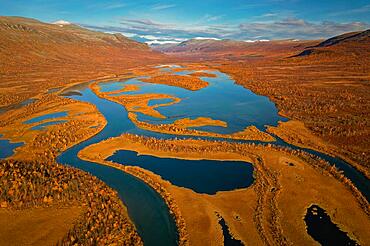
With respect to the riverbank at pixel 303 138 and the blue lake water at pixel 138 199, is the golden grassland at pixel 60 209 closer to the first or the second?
the blue lake water at pixel 138 199

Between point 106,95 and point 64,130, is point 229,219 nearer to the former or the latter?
point 64,130

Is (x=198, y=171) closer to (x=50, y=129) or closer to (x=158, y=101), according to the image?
(x=50, y=129)

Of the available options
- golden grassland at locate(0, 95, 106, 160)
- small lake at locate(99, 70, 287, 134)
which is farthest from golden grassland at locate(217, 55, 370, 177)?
golden grassland at locate(0, 95, 106, 160)

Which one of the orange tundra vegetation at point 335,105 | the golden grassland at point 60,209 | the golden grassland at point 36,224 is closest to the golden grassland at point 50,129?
the golden grassland at point 60,209

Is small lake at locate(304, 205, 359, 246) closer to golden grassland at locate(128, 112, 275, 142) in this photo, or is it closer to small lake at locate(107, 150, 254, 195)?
small lake at locate(107, 150, 254, 195)

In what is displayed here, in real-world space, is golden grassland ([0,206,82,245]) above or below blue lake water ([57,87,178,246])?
above

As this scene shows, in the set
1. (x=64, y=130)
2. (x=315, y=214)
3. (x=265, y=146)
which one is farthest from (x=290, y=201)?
(x=64, y=130)
